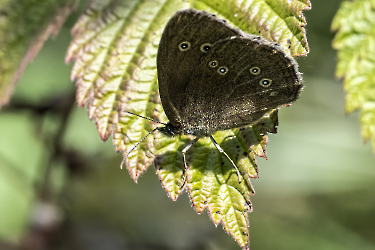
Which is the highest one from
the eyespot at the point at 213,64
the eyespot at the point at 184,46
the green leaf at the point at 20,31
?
the eyespot at the point at 184,46

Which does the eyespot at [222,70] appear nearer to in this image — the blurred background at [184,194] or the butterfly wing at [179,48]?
the butterfly wing at [179,48]

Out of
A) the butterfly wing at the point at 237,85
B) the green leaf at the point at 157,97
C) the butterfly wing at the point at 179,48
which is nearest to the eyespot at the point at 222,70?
the butterfly wing at the point at 237,85

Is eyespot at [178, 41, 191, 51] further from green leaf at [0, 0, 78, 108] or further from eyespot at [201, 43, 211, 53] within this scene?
green leaf at [0, 0, 78, 108]

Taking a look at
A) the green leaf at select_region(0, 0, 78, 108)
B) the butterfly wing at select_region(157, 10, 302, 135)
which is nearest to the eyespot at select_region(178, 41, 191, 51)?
the butterfly wing at select_region(157, 10, 302, 135)

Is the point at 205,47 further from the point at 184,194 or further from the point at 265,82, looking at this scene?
the point at 184,194

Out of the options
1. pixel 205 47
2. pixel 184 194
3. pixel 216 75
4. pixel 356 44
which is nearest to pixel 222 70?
pixel 216 75

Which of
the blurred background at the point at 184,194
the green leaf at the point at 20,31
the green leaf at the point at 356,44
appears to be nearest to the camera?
the green leaf at the point at 356,44

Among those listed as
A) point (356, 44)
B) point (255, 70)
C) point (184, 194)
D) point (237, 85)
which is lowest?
point (184, 194)
